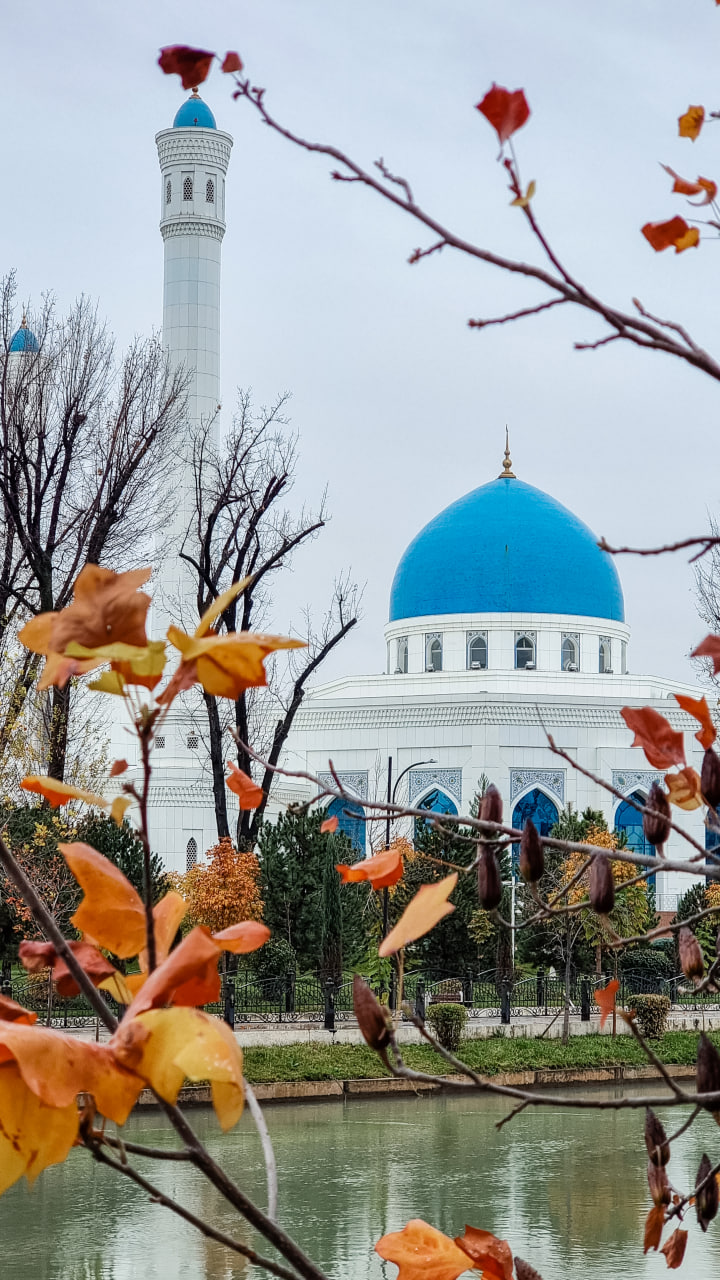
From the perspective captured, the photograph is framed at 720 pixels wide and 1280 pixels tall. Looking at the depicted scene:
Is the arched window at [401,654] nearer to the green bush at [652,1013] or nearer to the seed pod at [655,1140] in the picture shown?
the green bush at [652,1013]

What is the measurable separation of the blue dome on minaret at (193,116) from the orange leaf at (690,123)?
30.6 m

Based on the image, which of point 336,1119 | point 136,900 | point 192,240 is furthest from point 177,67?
point 192,240

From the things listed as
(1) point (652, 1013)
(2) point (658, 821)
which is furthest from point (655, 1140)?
(1) point (652, 1013)

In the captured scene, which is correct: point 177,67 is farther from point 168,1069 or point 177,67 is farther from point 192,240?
point 192,240

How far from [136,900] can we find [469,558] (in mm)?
31091

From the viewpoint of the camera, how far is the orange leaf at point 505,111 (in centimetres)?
109

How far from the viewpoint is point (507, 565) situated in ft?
105

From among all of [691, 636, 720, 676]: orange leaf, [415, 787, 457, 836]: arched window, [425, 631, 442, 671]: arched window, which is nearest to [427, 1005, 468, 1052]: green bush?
[415, 787, 457, 836]: arched window

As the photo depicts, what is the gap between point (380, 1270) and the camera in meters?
7.93

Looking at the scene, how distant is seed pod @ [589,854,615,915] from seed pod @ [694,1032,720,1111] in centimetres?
14

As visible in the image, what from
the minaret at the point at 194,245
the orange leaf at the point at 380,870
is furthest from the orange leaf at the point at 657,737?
the minaret at the point at 194,245

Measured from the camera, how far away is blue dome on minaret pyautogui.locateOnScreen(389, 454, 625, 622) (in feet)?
104

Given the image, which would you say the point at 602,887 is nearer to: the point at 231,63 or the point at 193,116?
the point at 231,63

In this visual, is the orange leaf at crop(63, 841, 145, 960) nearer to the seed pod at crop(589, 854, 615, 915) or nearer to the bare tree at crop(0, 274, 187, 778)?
the seed pod at crop(589, 854, 615, 915)
